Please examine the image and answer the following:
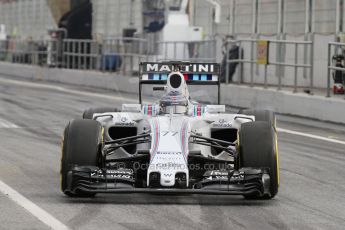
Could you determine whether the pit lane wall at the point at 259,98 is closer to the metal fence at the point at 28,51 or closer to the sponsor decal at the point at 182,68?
the sponsor decal at the point at 182,68

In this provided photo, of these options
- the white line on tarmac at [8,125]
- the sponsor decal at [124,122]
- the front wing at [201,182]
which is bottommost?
the white line on tarmac at [8,125]

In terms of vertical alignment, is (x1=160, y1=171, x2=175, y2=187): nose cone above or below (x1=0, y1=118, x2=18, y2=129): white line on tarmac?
above

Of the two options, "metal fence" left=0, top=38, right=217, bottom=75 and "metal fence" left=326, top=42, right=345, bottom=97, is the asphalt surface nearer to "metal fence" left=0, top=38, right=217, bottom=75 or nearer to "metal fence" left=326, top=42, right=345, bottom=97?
"metal fence" left=326, top=42, right=345, bottom=97

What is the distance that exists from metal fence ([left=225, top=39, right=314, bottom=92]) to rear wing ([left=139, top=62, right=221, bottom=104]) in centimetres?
1059

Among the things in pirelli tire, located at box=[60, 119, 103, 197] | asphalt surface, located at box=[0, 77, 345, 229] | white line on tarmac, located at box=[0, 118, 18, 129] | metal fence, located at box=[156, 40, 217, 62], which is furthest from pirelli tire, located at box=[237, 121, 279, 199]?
metal fence, located at box=[156, 40, 217, 62]

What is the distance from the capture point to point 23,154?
14664 millimetres

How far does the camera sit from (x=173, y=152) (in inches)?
407

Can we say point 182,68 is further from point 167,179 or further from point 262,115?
point 167,179

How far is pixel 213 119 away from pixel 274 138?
126 cm

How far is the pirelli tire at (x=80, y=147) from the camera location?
10.5m

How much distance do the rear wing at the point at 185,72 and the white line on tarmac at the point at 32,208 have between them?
2.39m

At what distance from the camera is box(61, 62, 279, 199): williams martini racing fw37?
10.2 meters

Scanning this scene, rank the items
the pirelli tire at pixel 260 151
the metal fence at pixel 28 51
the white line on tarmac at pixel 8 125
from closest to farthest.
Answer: the pirelli tire at pixel 260 151 < the white line on tarmac at pixel 8 125 < the metal fence at pixel 28 51

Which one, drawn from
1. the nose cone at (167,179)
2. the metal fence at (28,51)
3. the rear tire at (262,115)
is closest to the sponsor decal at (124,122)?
the rear tire at (262,115)
